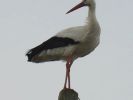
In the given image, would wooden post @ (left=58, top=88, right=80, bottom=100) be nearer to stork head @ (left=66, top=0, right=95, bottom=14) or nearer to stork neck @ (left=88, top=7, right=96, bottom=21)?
stork neck @ (left=88, top=7, right=96, bottom=21)

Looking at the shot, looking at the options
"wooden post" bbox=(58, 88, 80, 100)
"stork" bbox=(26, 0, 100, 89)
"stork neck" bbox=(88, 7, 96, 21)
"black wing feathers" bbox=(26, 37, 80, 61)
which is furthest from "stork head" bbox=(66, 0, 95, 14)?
"wooden post" bbox=(58, 88, 80, 100)

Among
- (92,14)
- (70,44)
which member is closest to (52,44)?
(70,44)

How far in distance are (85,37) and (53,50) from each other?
90cm

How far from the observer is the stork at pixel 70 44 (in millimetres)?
10492

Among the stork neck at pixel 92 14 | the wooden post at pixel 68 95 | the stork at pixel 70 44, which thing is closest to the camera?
the wooden post at pixel 68 95

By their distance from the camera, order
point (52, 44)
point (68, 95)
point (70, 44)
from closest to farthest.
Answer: point (68, 95), point (70, 44), point (52, 44)

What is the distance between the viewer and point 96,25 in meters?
10.5

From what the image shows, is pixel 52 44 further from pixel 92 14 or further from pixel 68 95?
pixel 68 95

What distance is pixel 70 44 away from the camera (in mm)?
10719

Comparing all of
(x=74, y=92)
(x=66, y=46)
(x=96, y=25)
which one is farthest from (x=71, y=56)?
(x=74, y=92)

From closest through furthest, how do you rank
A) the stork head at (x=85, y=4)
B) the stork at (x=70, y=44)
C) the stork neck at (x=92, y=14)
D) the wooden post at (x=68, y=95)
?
1. the wooden post at (x=68, y=95)
2. the stork at (x=70, y=44)
3. the stork neck at (x=92, y=14)
4. the stork head at (x=85, y=4)

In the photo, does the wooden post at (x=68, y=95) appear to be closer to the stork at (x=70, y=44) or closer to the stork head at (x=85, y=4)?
the stork at (x=70, y=44)

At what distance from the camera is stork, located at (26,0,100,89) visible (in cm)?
1049

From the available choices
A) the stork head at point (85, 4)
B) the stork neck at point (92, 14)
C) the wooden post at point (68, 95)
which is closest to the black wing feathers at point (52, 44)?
the stork neck at point (92, 14)
